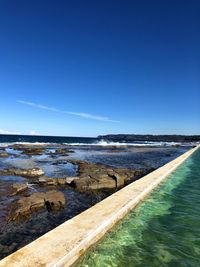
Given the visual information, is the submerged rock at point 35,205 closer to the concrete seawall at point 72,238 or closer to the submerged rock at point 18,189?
the submerged rock at point 18,189

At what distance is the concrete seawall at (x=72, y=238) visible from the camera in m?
4.33

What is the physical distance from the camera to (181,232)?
659cm

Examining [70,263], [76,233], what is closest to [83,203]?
[76,233]

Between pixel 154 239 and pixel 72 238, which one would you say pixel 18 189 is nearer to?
pixel 72 238

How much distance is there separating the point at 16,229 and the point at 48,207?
6.82 feet

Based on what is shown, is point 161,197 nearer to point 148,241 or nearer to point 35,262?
point 148,241

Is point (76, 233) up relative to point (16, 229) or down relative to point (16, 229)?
up

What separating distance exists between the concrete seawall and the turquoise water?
0.22m

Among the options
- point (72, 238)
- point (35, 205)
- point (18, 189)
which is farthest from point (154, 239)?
point (18, 189)

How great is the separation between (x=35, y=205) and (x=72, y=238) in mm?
4128

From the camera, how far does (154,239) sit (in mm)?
6078

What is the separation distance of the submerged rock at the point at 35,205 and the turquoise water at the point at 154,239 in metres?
2.87

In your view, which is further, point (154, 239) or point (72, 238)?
point (154, 239)

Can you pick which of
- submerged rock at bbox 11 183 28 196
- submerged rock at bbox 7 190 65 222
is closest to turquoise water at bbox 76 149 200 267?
submerged rock at bbox 7 190 65 222
